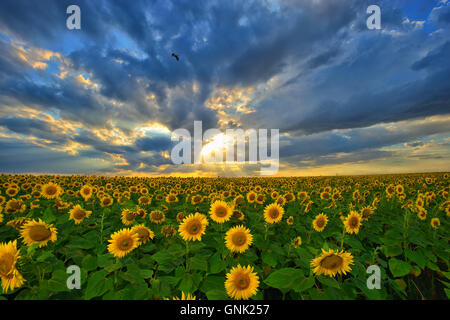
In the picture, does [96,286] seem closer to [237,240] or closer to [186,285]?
[186,285]

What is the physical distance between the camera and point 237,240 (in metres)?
3.37

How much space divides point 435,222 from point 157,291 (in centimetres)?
597

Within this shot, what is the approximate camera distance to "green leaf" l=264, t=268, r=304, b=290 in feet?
8.07

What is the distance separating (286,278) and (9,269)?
11.0 feet

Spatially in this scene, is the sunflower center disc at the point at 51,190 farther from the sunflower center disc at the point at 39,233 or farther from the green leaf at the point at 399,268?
the green leaf at the point at 399,268

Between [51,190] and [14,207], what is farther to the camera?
[51,190]

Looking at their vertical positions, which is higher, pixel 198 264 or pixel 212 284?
pixel 198 264

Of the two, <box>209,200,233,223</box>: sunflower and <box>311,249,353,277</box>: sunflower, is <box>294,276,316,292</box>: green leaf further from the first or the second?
<box>209,200,233,223</box>: sunflower

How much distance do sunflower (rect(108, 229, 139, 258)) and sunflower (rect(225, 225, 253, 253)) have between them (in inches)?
60.2

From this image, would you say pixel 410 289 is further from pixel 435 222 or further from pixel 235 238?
pixel 235 238

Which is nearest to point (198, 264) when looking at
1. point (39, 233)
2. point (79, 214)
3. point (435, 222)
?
point (39, 233)
